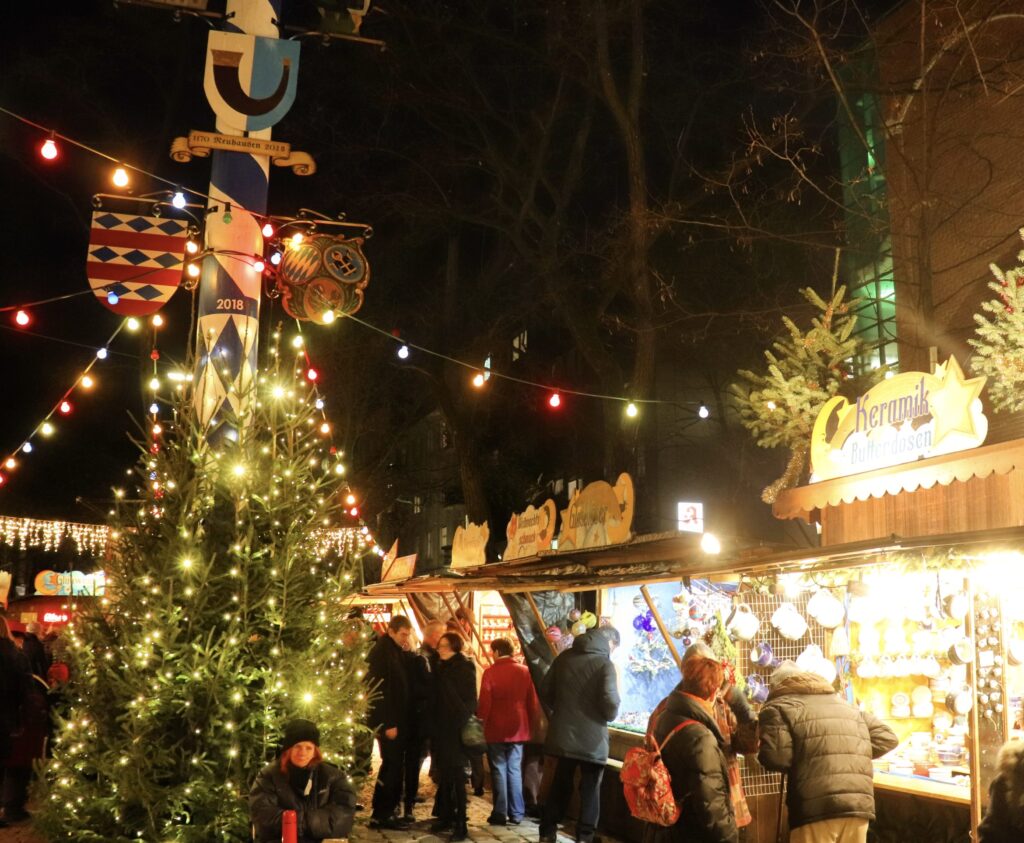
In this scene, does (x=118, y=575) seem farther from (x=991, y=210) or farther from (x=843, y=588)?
(x=991, y=210)

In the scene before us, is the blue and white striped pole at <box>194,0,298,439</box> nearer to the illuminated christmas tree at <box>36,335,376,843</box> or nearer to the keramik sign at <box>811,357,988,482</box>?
the illuminated christmas tree at <box>36,335,376,843</box>

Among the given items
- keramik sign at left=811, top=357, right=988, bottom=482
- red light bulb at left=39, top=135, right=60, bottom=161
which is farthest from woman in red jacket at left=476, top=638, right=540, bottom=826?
red light bulb at left=39, top=135, right=60, bottom=161

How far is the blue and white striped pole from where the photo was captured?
845 cm

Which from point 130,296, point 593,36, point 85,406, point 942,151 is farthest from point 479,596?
point 85,406

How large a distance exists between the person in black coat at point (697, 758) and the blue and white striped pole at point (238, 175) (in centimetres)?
426

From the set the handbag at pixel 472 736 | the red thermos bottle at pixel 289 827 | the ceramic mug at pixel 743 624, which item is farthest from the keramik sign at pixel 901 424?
the red thermos bottle at pixel 289 827

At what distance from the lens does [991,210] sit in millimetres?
13781

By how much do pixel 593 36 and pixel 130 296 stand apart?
38.5 feet

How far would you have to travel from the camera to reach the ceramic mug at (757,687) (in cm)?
804

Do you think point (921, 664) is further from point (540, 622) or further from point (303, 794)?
point (303, 794)

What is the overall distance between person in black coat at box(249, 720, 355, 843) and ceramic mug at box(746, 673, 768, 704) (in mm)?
3497

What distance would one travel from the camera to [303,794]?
580 centimetres

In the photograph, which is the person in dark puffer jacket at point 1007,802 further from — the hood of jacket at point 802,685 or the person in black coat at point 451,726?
the person in black coat at point 451,726

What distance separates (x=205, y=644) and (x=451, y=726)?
3688 millimetres
